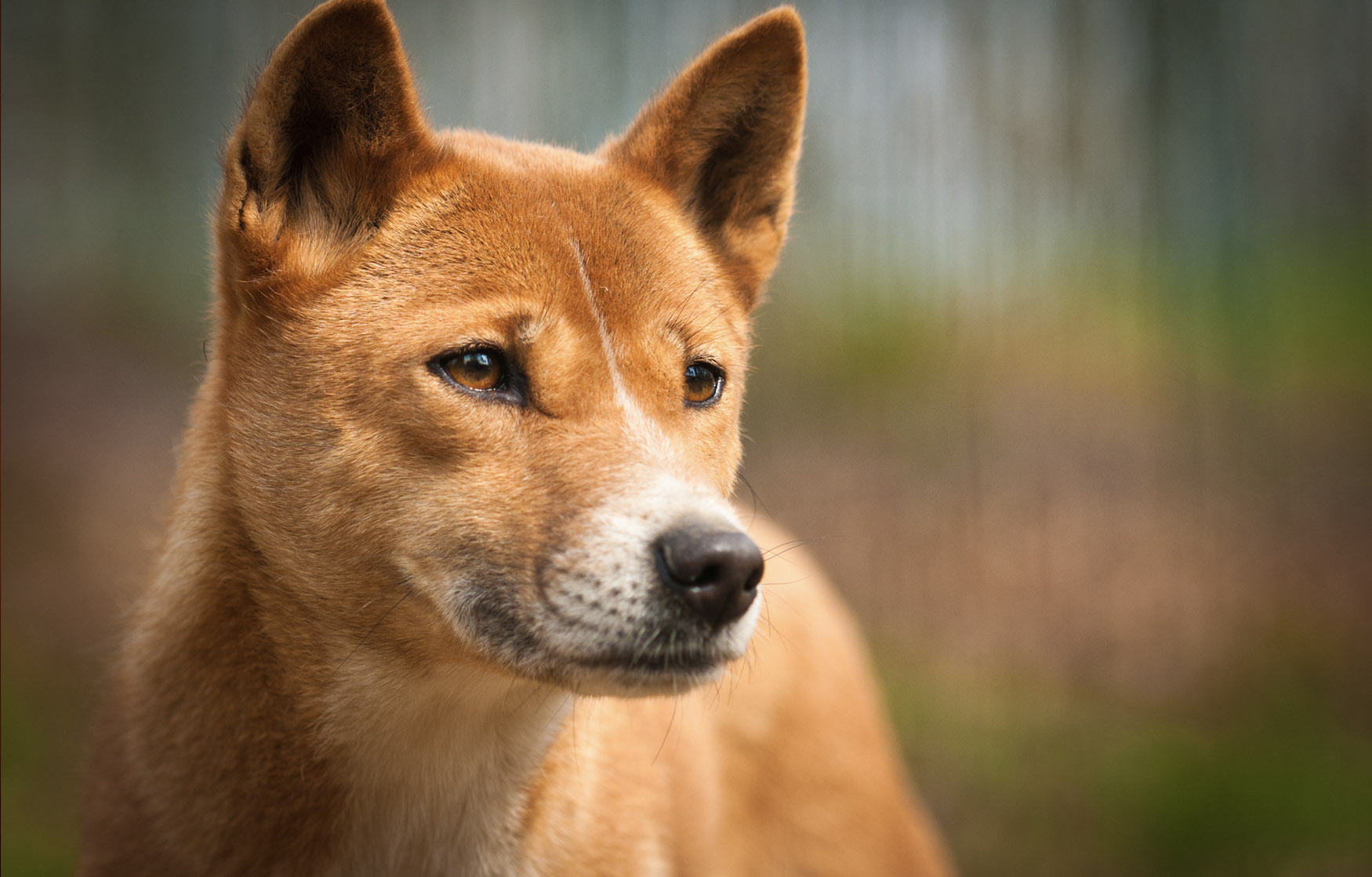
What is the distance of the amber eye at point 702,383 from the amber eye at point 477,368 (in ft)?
1.57

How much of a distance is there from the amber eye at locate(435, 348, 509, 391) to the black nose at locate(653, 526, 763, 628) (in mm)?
570

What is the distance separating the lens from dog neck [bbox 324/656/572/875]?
7.31 feet

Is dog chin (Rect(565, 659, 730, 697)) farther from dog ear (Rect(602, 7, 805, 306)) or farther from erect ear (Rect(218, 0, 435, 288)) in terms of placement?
dog ear (Rect(602, 7, 805, 306))

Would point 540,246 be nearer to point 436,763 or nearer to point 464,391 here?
point 464,391

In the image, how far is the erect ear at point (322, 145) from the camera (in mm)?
2152

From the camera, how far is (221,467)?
233 centimetres

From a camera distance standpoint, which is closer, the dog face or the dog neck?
the dog face

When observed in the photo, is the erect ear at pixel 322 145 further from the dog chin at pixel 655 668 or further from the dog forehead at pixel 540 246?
the dog chin at pixel 655 668

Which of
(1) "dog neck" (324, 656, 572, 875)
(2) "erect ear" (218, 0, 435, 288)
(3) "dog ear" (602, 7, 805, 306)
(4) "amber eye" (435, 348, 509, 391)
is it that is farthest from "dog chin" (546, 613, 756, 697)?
(3) "dog ear" (602, 7, 805, 306)

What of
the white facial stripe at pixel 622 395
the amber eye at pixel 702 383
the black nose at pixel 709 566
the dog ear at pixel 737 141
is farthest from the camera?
the dog ear at pixel 737 141

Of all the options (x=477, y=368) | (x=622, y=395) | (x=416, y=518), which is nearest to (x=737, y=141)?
(x=622, y=395)

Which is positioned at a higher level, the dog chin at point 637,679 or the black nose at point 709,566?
the black nose at point 709,566

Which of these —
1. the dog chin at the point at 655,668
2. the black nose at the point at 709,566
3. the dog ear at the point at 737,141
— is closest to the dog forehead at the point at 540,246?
the dog ear at the point at 737,141

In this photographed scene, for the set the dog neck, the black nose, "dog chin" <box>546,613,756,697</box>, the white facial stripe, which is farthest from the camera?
the dog neck
